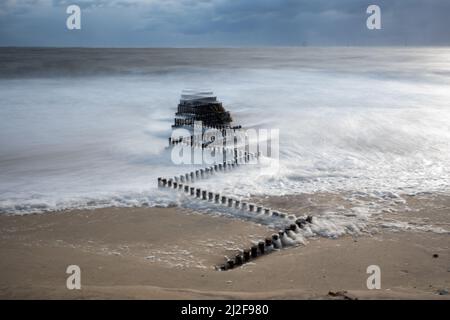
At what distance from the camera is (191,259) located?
8.43m

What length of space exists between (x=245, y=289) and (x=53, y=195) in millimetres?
8021

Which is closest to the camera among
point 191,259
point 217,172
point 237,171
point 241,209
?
point 191,259

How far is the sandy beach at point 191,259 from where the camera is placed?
20.2 ft

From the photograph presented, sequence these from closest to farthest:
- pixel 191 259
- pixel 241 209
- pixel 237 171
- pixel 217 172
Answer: pixel 191 259
pixel 241 209
pixel 217 172
pixel 237 171

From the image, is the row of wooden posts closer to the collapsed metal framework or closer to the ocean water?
the collapsed metal framework

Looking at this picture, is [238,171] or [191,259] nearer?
[191,259]

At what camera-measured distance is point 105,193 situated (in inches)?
494

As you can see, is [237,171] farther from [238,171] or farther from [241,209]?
[241,209]

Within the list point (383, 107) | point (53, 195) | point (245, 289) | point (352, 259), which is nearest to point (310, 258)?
point (352, 259)

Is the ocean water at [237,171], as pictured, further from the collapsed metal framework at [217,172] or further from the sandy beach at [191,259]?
the sandy beach at [191,259]

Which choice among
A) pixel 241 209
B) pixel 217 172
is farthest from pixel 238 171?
pixel 241 209

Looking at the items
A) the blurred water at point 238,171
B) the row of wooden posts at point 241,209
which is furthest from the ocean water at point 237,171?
the row of wooden posts at point 241,209

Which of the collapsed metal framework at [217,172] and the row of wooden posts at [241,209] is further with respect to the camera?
the collapsed metal framework at [217,172]

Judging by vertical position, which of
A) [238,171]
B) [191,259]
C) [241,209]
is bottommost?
[191,259]
